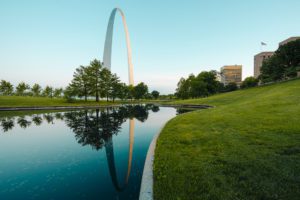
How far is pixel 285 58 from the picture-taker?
40.7 m

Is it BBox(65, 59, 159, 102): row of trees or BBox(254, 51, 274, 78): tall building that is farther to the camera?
BBox(254, 51, 274, 78): tall building

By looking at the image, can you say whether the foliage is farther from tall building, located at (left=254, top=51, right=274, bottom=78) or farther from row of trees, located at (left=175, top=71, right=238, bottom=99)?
tall building, located at (left=254, top=51, right=274, bottom=78)

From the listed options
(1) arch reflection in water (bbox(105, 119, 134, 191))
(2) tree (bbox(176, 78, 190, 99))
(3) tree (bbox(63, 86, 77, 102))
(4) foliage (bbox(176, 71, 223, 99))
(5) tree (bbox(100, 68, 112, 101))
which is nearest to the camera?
(1) arch reflection in water (bbox(105, 119, 134, 191))

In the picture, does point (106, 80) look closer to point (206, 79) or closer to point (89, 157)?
point (89, 157)

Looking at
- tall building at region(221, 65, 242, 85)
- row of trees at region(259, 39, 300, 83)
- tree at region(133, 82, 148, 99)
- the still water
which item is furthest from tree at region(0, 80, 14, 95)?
tall building at region(221, 65, 242, 85)

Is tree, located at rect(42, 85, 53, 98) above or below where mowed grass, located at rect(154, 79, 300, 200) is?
above

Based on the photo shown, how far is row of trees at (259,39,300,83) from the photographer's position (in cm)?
3881

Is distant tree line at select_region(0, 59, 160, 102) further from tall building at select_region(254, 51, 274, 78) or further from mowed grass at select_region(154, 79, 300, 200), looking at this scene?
tall building at select_region(254, 51, 274, 78)

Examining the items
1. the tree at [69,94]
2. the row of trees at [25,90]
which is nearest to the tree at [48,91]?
the row of trees at [25,90]

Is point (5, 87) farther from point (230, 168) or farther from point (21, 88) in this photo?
point (230, 168)

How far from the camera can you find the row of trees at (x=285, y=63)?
1528 inches

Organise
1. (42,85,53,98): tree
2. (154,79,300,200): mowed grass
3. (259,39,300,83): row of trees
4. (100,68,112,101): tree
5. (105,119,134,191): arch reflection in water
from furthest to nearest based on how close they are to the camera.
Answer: (42,85,53,98): tree < (100,68,112,101): tree < (259,39,300,83): row of trees < (105,119,134,191): arch reflection in water < (154,79,300,200): mowed grass

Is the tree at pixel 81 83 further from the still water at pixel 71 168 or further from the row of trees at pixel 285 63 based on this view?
the row of trees at pixel 285 63

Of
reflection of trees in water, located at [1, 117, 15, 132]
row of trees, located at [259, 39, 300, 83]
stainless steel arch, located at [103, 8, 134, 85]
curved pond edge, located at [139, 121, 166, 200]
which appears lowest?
reflection of trees in water, located at [1, 117, 15, 132]
